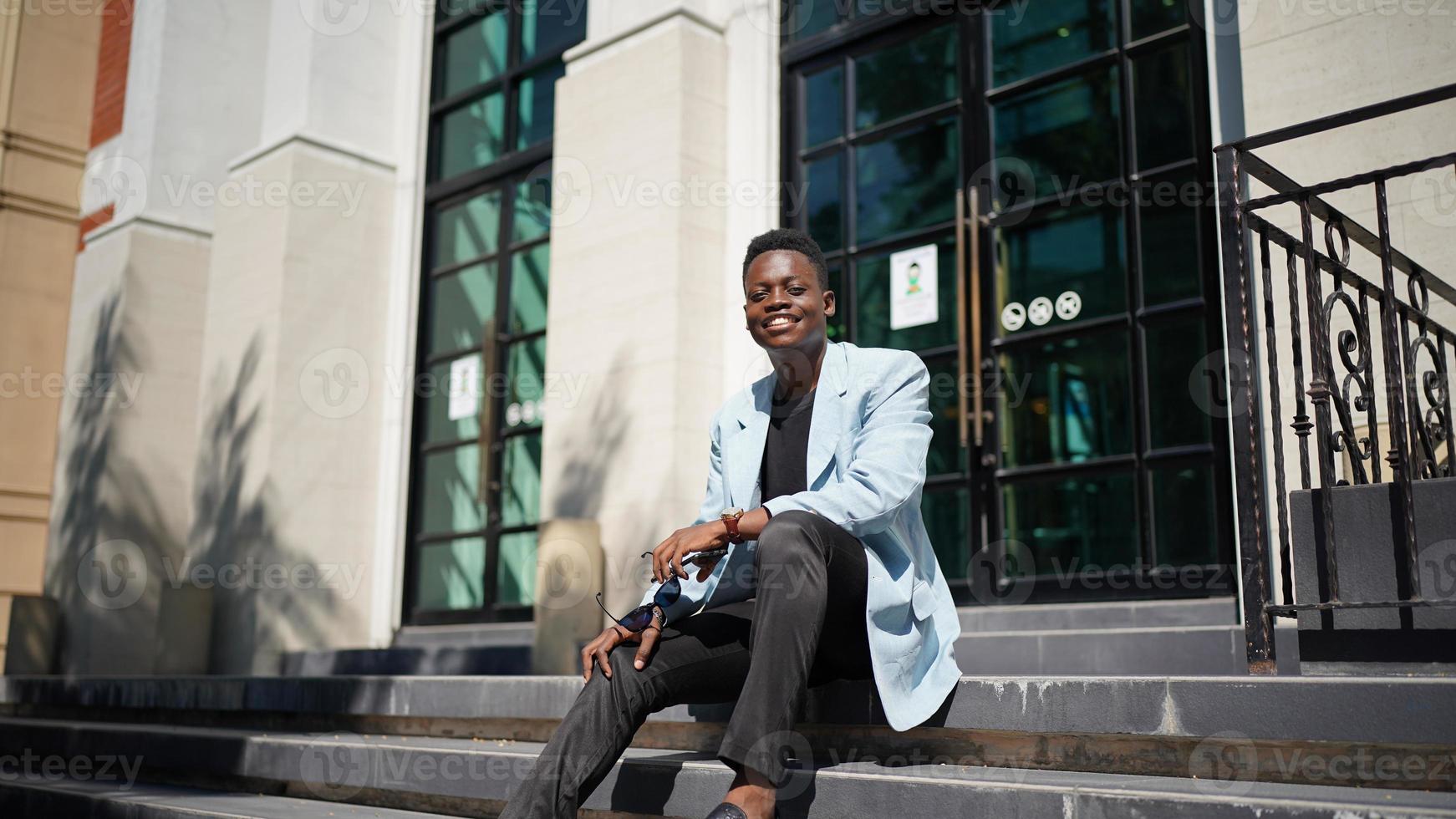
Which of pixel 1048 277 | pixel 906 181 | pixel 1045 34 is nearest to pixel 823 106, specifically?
pixel 906 181

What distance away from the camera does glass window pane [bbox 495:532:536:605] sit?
7297 mm

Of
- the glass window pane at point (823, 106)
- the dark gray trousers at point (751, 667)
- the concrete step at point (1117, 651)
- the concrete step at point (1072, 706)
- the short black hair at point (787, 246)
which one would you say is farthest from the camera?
the glass window pane at point (823, 106)

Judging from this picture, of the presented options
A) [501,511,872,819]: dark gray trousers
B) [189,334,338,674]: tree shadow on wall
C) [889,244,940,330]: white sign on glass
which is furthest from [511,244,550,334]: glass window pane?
[501,511,872,819]: dark gray trousers

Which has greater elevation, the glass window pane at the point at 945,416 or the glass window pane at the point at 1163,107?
the glass window pane at the point at 1163,107

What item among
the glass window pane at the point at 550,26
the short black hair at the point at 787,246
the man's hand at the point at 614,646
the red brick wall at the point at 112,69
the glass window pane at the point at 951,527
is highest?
the red brick wall at the point at 112,69

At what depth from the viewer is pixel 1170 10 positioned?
527 cm

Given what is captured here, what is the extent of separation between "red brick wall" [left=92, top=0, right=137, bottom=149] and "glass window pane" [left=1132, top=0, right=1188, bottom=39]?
759cm

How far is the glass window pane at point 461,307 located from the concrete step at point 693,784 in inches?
141

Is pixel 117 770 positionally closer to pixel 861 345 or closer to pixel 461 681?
pixel 461 681

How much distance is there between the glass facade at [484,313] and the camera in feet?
24.7

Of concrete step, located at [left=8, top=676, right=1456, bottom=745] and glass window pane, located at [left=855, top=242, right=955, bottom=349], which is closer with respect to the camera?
concrete step, located at [left=8, top=676, right=1456, bottom=745]

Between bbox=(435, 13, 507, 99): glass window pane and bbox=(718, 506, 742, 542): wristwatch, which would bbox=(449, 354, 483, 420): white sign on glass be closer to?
bbox=(435, 13, 507, 99): glass window pane

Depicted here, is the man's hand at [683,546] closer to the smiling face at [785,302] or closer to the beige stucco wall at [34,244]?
the smiling face at [785,302]

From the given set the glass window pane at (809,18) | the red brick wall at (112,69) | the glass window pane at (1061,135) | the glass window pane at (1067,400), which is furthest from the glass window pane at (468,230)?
the glass window pane at (1067,400)
